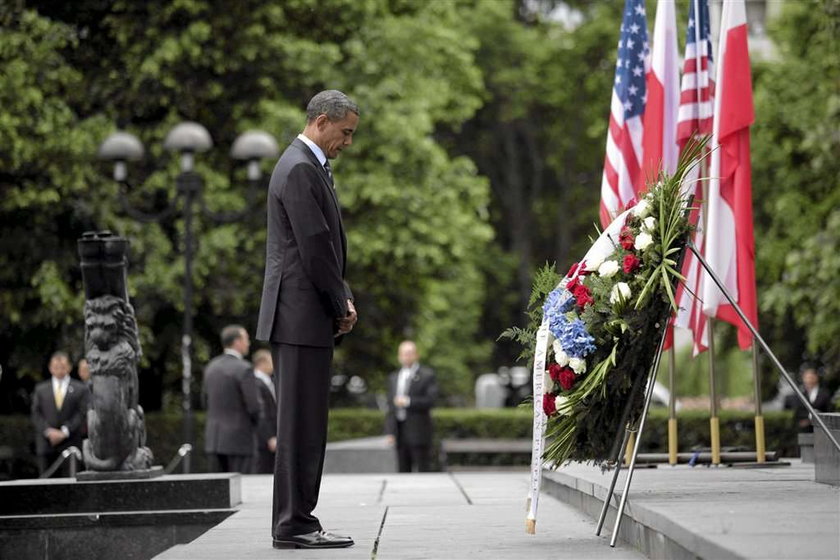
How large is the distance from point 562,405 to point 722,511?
131cm

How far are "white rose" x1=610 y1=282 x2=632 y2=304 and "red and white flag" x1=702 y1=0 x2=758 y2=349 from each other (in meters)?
4.14

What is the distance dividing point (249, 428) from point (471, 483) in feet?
11.3

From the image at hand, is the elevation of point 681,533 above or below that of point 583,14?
below

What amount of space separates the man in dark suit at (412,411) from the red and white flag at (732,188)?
10005 mm

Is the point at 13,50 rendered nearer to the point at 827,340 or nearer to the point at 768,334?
the point at 827,340

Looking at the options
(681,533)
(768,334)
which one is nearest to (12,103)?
(768,334)

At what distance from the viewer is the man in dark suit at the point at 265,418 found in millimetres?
17953

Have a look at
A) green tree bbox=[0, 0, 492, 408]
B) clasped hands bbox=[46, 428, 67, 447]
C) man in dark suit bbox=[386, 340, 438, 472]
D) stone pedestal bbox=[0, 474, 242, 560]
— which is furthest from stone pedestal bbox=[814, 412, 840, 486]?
green tree bbox=[0, 0, 492, 408]

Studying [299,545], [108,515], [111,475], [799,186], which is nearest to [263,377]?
[111,475]

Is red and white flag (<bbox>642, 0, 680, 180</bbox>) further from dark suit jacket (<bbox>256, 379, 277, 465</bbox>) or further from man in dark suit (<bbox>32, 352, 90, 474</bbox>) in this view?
man in dark suit (<bbox>32, 352, 90, 474</bbox>)

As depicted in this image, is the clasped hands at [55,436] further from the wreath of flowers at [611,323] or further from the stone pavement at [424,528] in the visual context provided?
the wreath of flowers at [611,323]

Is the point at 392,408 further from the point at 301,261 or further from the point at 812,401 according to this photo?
the point at 301,261

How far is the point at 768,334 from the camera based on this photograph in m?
33.2

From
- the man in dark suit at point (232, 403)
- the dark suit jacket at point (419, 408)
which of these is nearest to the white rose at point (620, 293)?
Answer: the man in dark suit at point (232, 403)
